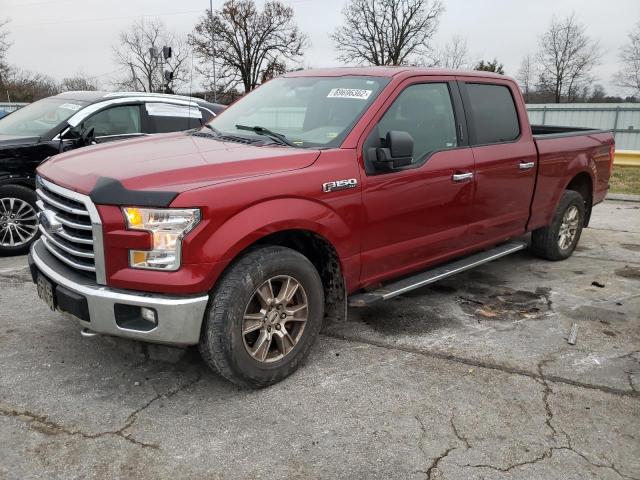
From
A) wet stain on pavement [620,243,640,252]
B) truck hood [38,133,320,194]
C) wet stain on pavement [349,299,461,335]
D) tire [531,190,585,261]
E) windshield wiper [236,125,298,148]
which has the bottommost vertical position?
wet stain on pavement [620,243,640,252]

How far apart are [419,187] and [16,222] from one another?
175 inches

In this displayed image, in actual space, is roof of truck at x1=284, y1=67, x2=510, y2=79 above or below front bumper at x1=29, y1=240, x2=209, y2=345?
above

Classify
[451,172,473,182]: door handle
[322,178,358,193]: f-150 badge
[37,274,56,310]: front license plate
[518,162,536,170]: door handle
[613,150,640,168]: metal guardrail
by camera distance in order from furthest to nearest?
1. [613,150,640,168]: metal guardrail
2. [518,162,536,170]: door handle
3. [451,172,473,182]: door handle
4. [322,178,358,193]: f-150 badge
5. [37,274,56,310]: front license plate

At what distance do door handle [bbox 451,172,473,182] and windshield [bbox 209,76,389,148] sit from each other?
2.94 ft

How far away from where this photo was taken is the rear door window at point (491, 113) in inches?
182

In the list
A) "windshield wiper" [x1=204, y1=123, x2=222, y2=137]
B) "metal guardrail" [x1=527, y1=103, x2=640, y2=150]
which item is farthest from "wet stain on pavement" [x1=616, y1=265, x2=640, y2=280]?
"metal guardrail" [x1=527, y1=103, x2=640, y2=150]

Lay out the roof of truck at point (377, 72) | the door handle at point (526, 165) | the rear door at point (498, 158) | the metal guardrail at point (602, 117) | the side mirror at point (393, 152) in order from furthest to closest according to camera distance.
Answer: the metal guardrail at point (602, 117) < the door handle at point (526, 165) < the rear door at point (498, 158) < the roof of truck at point (377, 72) < the side mirror at point (393, 152)

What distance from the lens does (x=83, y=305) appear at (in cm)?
293

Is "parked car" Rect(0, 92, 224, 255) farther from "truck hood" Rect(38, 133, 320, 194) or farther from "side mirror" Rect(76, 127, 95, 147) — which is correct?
"truck hood" Rect(38, 133, 320, 194)

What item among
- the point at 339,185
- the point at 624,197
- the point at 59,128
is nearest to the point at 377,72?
the point at 339,185

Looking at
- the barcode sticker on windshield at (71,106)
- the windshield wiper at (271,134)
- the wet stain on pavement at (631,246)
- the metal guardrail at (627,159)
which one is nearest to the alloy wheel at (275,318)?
the windshield wiper at (271,134)

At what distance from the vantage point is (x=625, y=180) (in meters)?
12.4

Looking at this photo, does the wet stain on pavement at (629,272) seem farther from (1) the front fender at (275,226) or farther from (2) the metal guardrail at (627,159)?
(2) the metal guardrail at (627,159)

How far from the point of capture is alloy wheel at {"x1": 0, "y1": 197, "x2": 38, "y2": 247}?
5.89 metres
